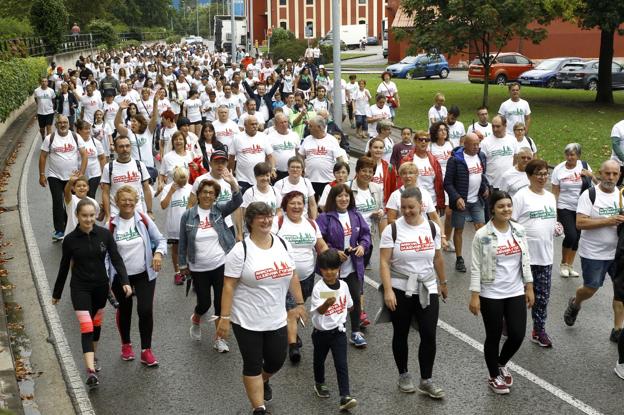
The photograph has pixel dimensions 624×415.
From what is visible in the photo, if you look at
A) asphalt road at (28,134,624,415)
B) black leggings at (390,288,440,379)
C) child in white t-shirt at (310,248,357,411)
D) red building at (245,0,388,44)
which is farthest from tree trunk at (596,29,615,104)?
red building at (245,0,388,44)

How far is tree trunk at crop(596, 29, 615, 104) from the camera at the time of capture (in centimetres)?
2775

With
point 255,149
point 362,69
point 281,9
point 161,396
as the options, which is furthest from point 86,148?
point 281,9

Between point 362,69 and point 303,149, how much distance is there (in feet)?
144

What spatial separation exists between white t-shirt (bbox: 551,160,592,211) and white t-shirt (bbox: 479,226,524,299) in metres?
3.27

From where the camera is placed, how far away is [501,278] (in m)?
6.60

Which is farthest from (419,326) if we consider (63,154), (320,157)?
(63,154)

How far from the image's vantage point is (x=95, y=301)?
279 inches

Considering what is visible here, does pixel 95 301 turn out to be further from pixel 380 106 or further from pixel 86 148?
pixel 380 106

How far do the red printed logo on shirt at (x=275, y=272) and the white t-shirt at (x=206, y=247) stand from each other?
6.37ft

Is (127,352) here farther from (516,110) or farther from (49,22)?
(49,22)

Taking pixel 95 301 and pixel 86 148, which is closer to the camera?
pixel 95 301

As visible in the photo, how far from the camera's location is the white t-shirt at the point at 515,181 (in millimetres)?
9758

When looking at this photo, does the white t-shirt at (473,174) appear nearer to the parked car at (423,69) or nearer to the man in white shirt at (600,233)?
the man in white shirt at (600,233)

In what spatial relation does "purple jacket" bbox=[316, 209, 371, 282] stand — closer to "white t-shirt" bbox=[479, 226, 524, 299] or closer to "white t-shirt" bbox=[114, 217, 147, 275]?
"white t-shirt" bbox=[479, 226, 524, 299]
